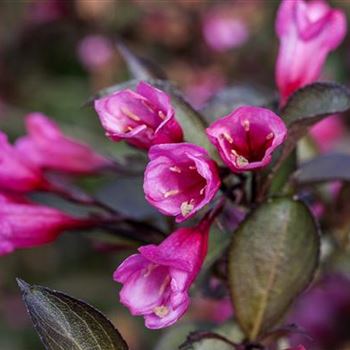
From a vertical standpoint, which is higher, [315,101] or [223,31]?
[315,101]

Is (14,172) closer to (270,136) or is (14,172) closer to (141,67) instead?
(141,67)

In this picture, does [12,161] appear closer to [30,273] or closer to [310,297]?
[310,297]

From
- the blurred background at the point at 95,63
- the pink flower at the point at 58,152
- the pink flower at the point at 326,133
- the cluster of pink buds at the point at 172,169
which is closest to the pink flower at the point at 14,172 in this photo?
the pink flower at the point at 58,152

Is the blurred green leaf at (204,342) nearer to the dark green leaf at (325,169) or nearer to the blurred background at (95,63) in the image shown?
the dark green leaf at (325,169)

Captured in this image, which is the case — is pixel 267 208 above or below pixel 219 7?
above

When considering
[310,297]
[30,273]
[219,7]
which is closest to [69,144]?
[310,297]

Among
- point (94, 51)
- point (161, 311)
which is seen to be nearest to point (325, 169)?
point (161, 311)
